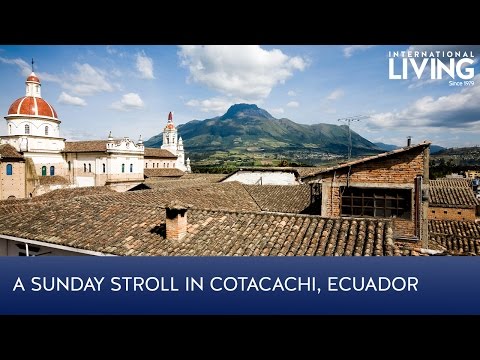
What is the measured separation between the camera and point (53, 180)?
2973cm

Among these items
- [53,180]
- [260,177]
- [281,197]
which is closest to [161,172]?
[53,180]

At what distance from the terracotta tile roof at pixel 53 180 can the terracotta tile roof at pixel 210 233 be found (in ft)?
80.8

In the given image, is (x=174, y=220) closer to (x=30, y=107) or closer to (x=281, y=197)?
(x=281, y=197)

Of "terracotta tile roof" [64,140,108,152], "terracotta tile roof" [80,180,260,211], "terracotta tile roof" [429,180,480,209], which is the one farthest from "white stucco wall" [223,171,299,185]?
"terracotta tile roof" [64,140,108,152]

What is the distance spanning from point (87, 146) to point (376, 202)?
31.4 meters

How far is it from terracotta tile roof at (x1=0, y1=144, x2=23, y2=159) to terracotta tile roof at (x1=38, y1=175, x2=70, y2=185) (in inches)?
108

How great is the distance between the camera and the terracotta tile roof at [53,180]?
28688 millimetres

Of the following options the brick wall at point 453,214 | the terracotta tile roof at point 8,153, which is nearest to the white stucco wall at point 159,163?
the terracotta tile roof at point 8,153

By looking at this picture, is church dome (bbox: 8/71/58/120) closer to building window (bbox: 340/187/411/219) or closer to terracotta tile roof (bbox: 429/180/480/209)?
building window (bbox: 340/187/411/219)

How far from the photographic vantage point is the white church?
2986cm
